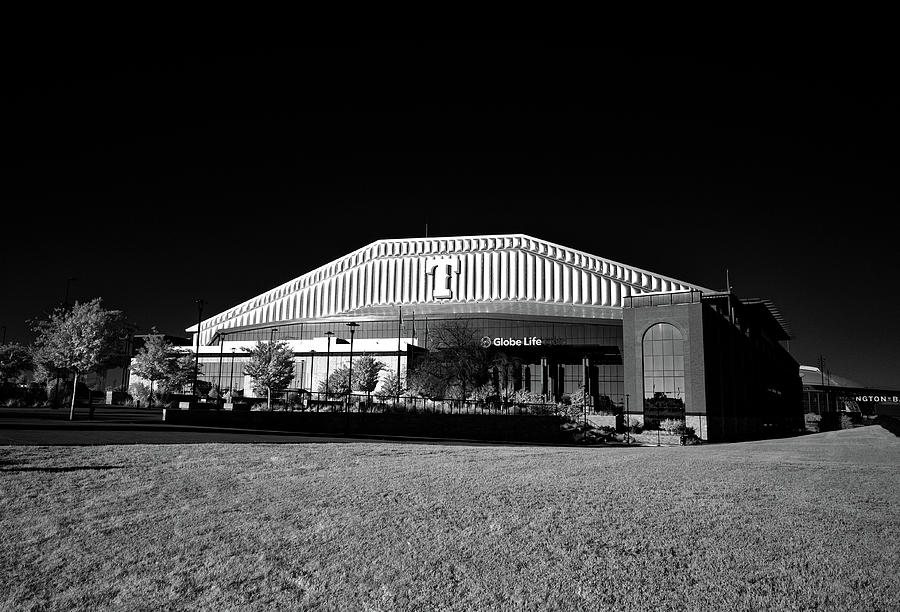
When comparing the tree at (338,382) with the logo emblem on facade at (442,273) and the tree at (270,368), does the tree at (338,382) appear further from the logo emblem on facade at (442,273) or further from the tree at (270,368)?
the logo emblem on facade at (442,273)

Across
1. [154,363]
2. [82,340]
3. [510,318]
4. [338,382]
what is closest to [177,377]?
[154,363]

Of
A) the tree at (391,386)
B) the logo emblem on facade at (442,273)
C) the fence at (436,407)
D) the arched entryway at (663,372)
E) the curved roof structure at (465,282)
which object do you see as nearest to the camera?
the fence at (436,407)

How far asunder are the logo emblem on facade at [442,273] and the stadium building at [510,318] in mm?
153

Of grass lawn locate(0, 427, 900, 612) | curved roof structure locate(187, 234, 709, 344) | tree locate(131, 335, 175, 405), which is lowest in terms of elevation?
grass lawn locate(0, 427, 900, 612)

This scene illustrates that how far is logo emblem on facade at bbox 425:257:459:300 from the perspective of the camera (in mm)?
89375

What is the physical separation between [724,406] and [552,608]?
171ft

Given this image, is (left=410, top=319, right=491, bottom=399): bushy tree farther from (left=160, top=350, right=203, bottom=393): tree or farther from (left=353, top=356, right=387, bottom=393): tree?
(left=160, top=350, right=203, bottom=393): tree

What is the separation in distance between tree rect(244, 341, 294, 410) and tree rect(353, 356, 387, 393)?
6995mm

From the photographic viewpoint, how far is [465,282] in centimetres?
8981

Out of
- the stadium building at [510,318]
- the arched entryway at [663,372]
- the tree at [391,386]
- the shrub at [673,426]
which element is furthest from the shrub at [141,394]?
the shrub at [673,426]

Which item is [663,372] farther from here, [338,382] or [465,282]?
[465,282]

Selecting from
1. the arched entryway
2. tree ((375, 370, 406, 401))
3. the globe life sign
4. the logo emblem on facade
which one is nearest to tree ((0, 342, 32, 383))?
tree ((375, 370, 406, 401))

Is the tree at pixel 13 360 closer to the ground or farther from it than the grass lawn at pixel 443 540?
farther from it

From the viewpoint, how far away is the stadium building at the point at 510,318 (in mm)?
68938
